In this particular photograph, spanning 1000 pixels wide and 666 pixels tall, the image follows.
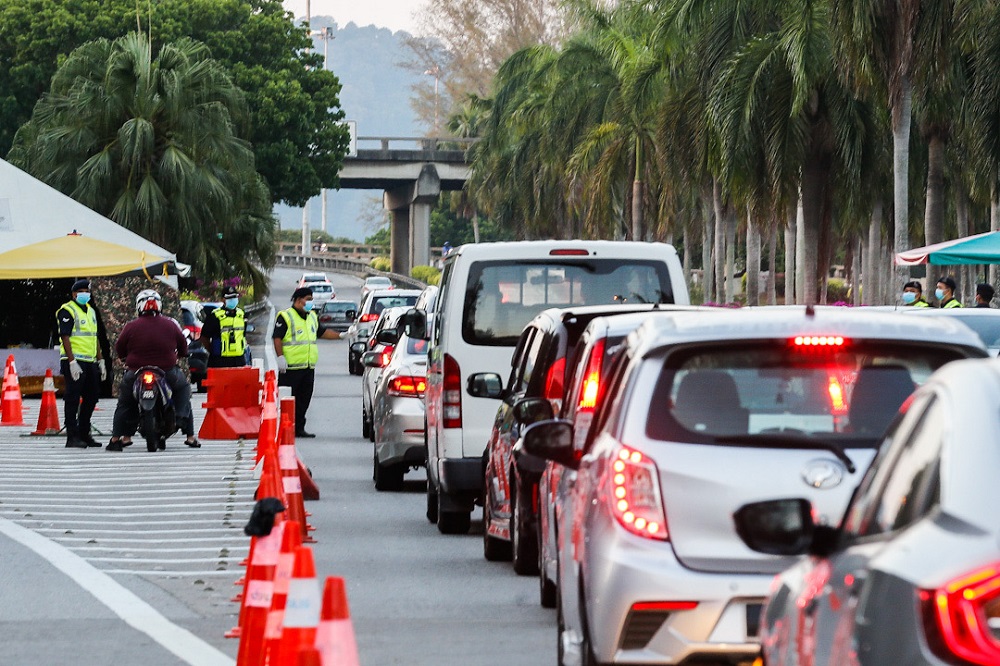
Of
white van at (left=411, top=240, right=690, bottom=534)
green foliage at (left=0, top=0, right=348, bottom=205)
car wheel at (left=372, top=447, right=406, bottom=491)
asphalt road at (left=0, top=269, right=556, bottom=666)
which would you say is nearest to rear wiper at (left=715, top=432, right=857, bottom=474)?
asphalt road at (left=0, top=269, right=556, bottom=666)

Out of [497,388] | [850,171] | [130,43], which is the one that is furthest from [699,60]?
[497,388]

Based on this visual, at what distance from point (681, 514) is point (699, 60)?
126 feet

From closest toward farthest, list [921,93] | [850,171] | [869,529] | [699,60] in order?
[869,529], [921,93], [850,171], [699,60]

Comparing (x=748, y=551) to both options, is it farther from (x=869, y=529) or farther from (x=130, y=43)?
(x=130, y=43)

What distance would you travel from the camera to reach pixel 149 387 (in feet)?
66.1

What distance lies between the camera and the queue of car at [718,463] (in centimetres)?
352

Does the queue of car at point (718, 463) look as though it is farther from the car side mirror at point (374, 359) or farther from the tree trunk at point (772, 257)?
the tree trunk at point (772, 257)

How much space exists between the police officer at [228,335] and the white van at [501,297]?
14.4 meters

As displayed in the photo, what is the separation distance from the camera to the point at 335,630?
446 centimetres

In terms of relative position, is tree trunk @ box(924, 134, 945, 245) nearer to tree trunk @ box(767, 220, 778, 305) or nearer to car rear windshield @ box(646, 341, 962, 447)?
tree trunk @ box(767, 220, 778, 305)

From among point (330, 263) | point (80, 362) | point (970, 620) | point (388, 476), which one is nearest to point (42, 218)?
point (80, 362)

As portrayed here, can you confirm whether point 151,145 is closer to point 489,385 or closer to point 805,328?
point 489,385

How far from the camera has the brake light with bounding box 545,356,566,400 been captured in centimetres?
1041

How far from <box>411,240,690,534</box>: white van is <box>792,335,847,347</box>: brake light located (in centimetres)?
614
